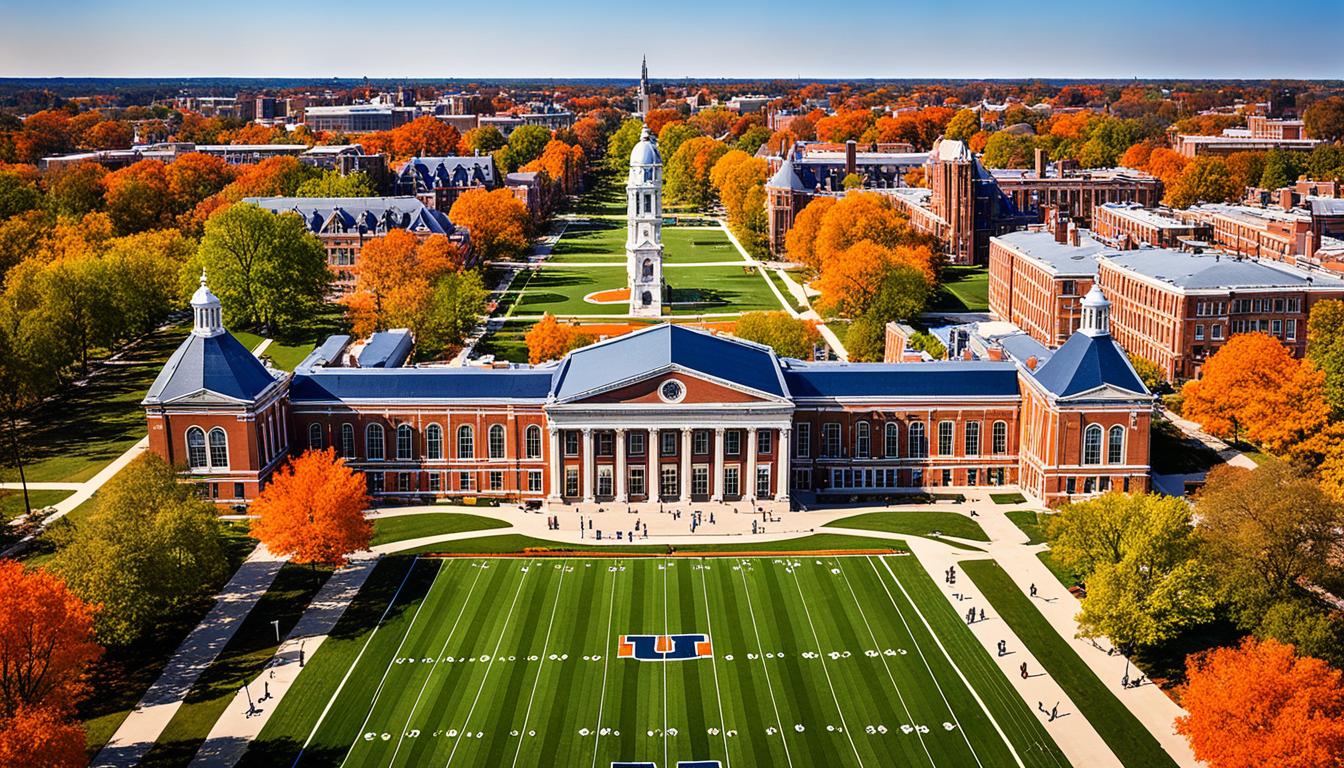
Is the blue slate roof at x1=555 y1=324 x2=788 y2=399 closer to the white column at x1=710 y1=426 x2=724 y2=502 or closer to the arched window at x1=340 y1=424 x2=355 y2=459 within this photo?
the white column at x1=710 y1=426 x2=724 y2=502

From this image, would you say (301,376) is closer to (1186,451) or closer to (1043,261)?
(1186,451)

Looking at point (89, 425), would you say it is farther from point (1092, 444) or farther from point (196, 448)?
point (1092, 444)

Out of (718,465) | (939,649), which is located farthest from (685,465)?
(939,649)

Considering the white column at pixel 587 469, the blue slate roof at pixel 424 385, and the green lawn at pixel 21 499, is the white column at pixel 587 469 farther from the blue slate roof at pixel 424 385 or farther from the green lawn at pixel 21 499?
the green lawn at pixel 21 499

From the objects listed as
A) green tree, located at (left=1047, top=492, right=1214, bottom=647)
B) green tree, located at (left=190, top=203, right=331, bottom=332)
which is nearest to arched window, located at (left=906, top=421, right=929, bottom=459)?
green tree, located at (left=1047, top=492, right=1214, bottom=647)

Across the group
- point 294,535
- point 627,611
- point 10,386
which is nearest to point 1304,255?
point 627,611

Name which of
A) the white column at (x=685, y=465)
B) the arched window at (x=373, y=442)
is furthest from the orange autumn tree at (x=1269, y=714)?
the arched window at (x=373, y=442)
